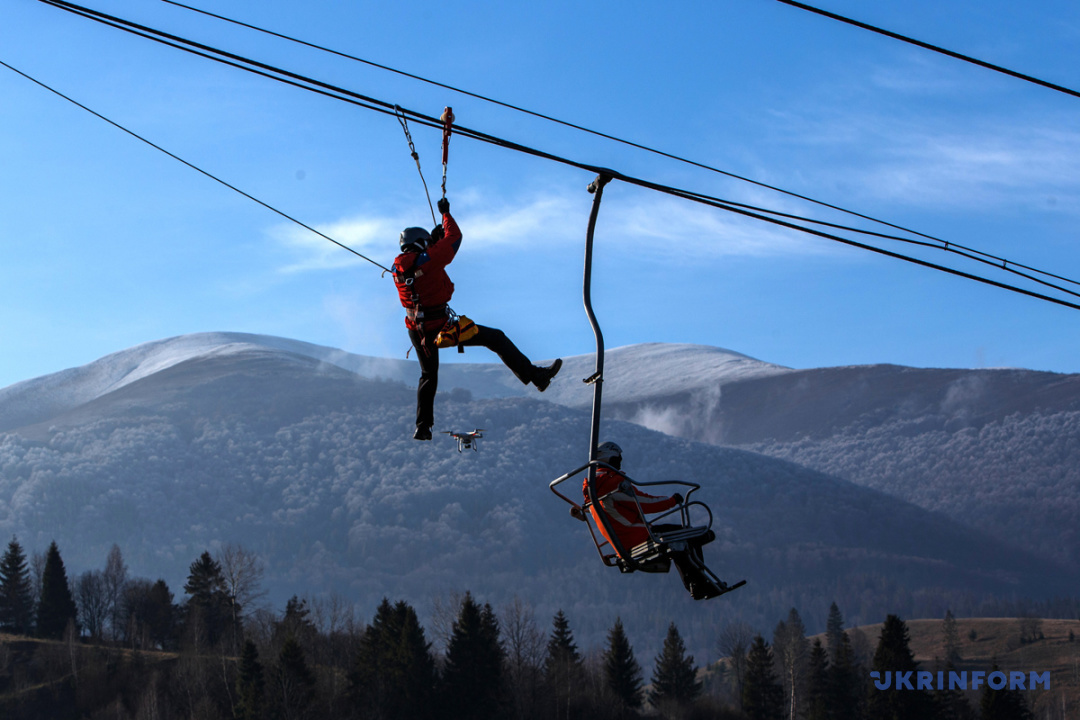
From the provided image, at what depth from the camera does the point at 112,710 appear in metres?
106

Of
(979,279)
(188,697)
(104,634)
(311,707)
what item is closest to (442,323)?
(979,279)

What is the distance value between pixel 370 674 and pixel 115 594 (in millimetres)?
67131

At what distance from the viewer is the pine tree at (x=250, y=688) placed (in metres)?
93.8

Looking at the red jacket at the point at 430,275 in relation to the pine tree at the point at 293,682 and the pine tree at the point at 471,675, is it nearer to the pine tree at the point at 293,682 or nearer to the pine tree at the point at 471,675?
the pine tree at the point at 293,682

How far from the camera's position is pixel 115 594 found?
500 feet

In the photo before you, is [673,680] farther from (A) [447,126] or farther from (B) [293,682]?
(A) [447,126]

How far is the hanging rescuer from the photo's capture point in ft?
50.1

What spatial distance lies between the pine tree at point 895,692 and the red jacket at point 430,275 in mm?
86712

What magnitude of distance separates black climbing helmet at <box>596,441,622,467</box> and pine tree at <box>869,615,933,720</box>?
85.2 meters

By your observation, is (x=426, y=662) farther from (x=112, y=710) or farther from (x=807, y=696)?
(x=807, y=696)

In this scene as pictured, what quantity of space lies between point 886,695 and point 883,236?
8869cm

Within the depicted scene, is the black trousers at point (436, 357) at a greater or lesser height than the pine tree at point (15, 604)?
greater

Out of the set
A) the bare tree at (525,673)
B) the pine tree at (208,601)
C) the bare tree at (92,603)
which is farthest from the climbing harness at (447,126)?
the bare tree at (92,603)

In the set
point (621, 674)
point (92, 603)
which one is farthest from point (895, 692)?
point (92, 603)
